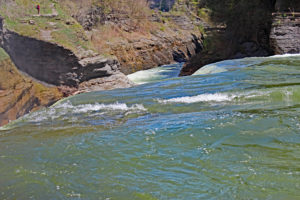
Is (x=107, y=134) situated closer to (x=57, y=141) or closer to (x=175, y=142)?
(x=57, y=141)

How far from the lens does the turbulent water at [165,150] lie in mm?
3658

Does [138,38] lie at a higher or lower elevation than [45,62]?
higher

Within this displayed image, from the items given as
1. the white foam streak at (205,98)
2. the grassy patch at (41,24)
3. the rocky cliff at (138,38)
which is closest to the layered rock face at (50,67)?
the grassy patch at (41,24)

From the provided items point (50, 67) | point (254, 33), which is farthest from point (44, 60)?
point (254, 33)

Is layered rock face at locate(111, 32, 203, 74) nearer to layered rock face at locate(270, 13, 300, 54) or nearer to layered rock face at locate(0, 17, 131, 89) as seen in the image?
layered rock face at locate(0, 17, 131, 89)

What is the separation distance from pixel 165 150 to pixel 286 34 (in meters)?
16.4

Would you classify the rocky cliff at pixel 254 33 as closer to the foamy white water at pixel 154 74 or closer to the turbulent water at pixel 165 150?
the foamy white water at pixel 154 74

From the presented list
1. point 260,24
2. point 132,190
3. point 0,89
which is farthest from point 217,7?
point 132,190

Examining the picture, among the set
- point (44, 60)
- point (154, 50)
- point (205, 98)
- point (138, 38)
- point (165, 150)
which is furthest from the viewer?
point (154, 50)

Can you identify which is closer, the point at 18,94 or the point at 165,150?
the point at 165,150

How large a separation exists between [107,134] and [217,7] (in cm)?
1905

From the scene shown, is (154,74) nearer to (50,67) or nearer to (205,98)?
(50,67)

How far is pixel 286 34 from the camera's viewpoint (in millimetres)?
18906

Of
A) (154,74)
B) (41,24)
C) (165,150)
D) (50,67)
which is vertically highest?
(41,24)
